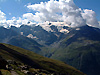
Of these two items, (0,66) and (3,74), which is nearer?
(3,74)

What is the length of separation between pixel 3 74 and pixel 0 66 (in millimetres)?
11446

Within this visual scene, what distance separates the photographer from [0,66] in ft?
172

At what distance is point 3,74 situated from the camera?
41906 millimetres
